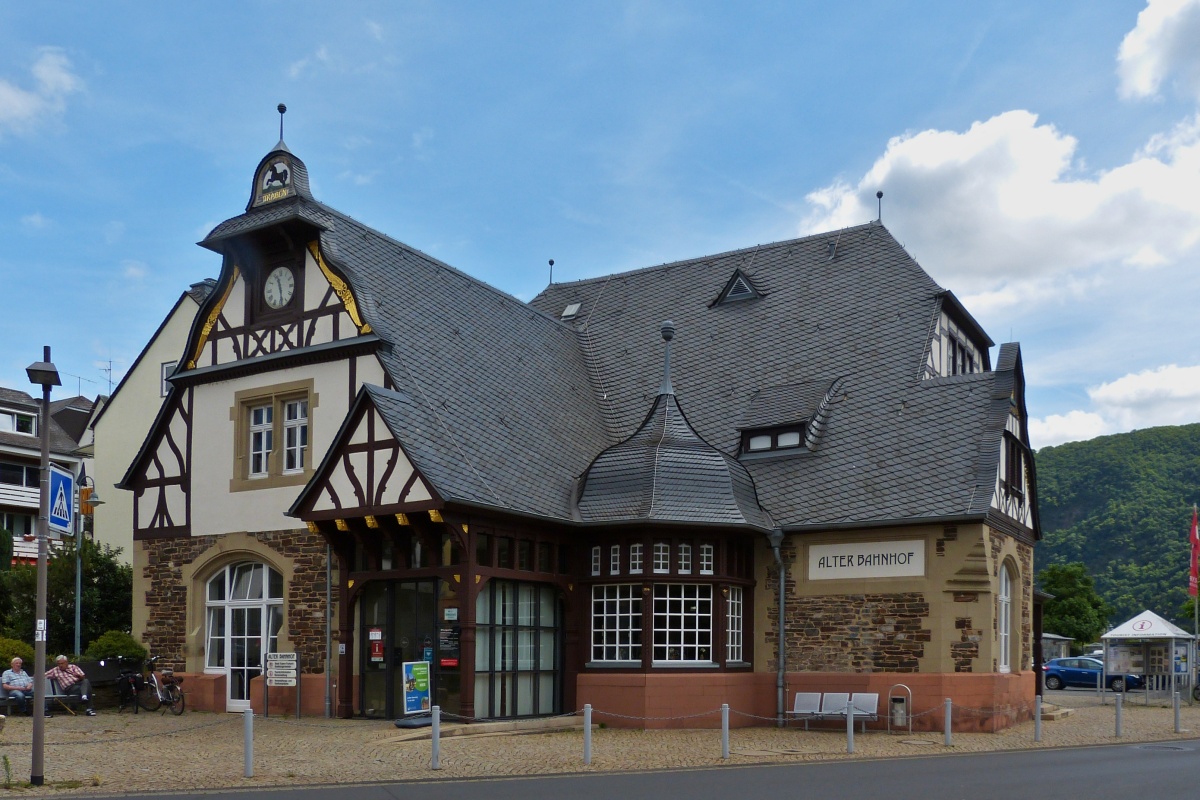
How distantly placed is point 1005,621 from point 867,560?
155 inches

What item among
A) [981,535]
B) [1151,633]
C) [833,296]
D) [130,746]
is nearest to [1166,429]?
[1151,633]

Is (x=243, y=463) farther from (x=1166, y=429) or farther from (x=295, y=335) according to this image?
(x=1166, y=429)

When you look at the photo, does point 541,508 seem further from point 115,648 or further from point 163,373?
point 163,373

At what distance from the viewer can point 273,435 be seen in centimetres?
2375

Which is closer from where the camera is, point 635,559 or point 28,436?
point 635,559

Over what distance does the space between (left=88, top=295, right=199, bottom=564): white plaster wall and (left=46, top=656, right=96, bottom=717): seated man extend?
15602 millimetres

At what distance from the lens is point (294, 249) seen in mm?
23688

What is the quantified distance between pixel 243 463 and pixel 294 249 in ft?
13.2

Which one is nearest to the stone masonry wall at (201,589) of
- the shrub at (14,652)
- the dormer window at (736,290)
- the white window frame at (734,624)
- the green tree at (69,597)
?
the shrub at (14,652)

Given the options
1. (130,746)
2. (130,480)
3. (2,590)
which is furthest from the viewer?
(2,590)

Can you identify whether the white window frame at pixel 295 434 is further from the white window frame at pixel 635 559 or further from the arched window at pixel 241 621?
the white window frame at pixel 635 559

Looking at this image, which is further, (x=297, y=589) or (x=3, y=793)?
(x=297, y=589)

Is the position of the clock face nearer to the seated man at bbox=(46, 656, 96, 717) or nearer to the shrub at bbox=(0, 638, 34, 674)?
the seated man at bbox=(46, 656, 96, 717)

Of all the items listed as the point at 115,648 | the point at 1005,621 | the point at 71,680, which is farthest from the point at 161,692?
the point at 1005,621
